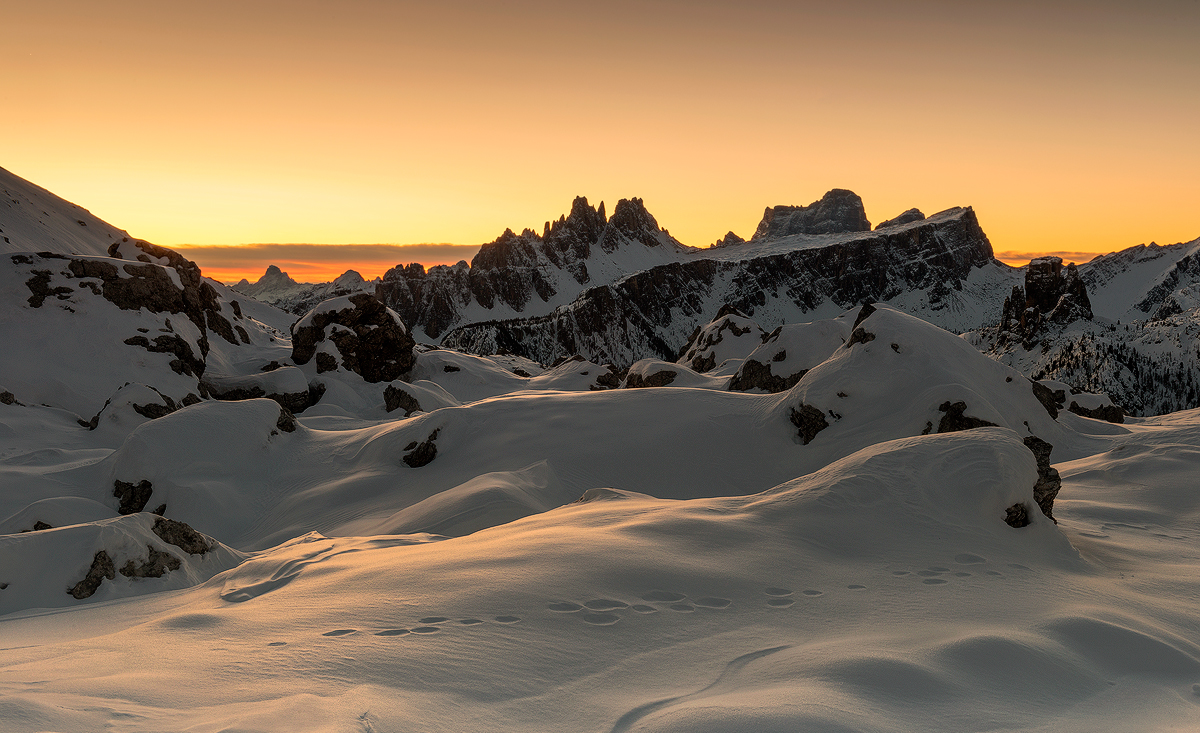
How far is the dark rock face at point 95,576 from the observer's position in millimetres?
9398

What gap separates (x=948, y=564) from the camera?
839 centimetres

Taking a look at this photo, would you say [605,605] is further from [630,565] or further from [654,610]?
[630,565]

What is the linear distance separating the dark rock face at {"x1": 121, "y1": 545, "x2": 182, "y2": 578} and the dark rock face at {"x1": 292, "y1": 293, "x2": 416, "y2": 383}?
38.0 metres

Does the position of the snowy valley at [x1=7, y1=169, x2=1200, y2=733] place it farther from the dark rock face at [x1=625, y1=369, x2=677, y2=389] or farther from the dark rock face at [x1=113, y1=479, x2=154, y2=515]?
the dark rock face at [x1=625, y1=369, x2=677, y2=389]

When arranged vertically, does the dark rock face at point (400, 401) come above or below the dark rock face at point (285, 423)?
below

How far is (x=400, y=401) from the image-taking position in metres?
35.8

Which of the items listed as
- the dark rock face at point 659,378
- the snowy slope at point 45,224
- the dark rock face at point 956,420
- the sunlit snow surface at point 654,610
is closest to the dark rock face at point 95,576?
the sunlit snow surface at point 654,610

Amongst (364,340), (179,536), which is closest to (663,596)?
(179,536)

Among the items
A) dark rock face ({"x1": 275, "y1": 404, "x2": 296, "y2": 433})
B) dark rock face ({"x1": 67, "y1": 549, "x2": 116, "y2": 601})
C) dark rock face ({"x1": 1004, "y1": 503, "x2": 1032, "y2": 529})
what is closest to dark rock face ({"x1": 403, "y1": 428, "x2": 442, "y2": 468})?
dark rock face ({"x1": 275, "y1": 404, "x2": 296, "y2": 433})

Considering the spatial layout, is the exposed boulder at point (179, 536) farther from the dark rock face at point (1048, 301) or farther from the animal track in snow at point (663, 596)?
the dark rock face at point (1048, 301)

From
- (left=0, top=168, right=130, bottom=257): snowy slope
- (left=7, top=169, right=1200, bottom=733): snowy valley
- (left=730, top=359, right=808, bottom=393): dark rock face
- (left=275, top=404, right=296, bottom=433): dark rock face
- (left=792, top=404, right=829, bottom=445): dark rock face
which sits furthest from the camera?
(left=0, top=168, right=130, bottom=257): snowy slope

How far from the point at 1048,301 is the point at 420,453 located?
692ft

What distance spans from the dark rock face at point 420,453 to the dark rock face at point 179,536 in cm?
905

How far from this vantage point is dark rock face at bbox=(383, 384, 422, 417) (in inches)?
1394
